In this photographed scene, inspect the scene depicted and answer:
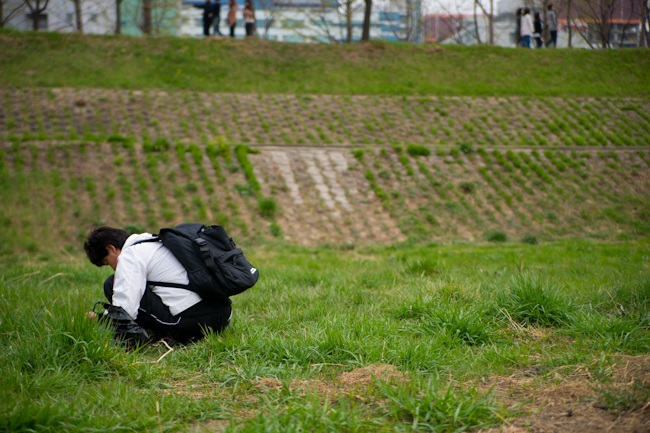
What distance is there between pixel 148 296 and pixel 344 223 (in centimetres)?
802

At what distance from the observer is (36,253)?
10.9m

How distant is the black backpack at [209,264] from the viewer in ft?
14.3

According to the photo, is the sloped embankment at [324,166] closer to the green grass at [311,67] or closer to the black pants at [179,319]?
the green grass at [311,67]

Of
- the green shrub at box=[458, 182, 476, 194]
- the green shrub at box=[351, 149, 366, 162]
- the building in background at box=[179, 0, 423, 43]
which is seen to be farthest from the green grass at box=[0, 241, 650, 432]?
the building in background at box=[179, 0, 423, 43]

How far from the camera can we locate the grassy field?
342cm

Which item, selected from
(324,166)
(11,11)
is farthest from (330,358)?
(11,11)

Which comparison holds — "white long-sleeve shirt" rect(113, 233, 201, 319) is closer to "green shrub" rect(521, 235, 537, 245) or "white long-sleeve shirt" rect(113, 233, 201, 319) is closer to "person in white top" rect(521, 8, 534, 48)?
"green shrub" rect(521, 235, 537, 245)

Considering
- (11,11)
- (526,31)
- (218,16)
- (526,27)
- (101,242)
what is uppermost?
(11,11)

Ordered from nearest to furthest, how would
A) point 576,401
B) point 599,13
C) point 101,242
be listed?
1. point 576,401
2. point 101,242
3. point 599,13

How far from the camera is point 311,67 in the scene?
70.7ft

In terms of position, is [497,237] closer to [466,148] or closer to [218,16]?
[466,148]

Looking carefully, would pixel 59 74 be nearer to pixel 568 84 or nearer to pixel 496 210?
pixel 496 210

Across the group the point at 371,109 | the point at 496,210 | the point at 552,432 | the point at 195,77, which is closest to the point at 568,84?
the point at 371,109

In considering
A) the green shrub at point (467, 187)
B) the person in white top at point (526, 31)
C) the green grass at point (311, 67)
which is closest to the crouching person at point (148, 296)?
the green shrub at point (467, 187)
